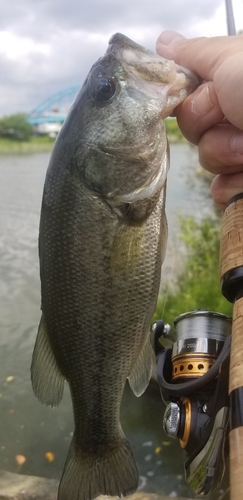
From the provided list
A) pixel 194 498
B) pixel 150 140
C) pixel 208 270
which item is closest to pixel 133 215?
pixel 150 140

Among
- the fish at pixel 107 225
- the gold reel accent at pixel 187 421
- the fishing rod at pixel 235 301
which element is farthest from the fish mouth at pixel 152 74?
the gold reel accent at pixel 187 421

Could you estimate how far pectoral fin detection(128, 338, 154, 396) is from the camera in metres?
1.42

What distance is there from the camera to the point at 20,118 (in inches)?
469

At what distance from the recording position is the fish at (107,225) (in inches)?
51.1

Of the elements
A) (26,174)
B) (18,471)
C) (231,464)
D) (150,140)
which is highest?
(26,174)

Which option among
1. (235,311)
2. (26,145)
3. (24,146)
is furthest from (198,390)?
(24,146)

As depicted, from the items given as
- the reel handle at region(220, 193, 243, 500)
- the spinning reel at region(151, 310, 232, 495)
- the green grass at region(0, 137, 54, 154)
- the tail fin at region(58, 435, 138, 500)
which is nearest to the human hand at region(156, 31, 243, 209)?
the reel handle at region(220, 193, 243, 500)

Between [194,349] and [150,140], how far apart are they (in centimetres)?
63

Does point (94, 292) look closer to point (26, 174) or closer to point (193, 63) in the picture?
point (193, 63)

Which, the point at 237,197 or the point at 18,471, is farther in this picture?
the point at 18,471

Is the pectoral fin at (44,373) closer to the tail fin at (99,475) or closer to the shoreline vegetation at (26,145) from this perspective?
the tail fin at (99,475)

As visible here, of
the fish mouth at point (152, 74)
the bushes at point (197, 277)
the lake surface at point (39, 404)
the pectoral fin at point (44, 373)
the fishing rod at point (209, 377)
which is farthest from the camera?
the bushes at point (197, 277)

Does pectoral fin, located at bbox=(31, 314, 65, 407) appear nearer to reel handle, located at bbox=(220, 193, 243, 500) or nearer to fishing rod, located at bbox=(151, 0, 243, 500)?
fishing rod, located at bbox=(151, 0, 243, 500)

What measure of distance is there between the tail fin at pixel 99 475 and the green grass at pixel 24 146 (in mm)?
10409
